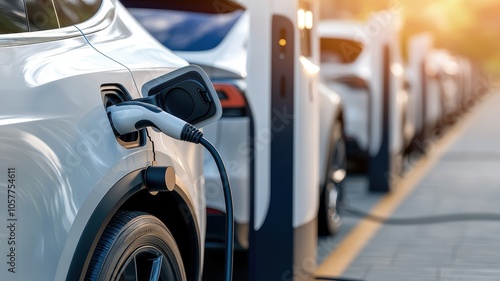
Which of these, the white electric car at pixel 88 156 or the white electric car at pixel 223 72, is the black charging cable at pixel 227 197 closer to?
the white electric car at pixel 88 156

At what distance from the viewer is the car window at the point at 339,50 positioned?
1099 cm

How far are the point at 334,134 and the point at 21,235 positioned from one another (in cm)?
557

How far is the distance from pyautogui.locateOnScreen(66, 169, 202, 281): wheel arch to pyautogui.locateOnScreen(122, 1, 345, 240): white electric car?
1.36 m

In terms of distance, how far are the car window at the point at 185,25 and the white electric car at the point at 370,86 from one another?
413cm

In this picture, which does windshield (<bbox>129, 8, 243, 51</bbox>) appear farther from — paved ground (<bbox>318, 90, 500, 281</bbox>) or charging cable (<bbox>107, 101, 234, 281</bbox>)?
charging cable (<bbox>107, 101, 234, 281</bbox>)

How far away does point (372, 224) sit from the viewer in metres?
8.39

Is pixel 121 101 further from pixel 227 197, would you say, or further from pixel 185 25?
pixel 185 25

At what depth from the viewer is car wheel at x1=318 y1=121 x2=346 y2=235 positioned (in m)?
7.71

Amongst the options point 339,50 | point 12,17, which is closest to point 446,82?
point 339,50

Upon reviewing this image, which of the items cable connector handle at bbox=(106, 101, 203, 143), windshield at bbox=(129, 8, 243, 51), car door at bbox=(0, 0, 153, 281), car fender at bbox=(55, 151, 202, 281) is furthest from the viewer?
windshield at bbox=(129, 8, 243, 51)

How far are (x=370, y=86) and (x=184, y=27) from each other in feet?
15.1

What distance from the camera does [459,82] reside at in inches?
979

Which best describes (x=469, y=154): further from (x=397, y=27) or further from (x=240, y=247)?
(x=240, y=247)

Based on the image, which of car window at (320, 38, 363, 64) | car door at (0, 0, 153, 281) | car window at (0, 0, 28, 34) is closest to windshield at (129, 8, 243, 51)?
car door at (0, 0, 153, 281)
